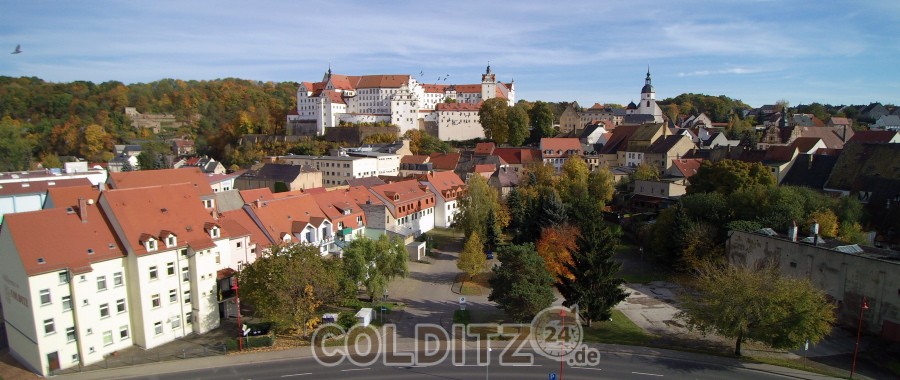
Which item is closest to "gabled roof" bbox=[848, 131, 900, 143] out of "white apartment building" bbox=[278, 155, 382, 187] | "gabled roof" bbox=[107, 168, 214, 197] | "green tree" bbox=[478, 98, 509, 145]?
"green tree" bbox=[478, 98, 509, 145]

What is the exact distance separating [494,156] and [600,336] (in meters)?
44.5

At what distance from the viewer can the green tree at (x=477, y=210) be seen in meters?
44.7

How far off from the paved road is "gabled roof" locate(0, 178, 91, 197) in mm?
25658

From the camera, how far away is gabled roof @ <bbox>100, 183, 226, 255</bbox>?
2547cm

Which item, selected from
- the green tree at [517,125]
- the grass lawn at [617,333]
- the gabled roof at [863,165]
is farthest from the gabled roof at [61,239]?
the green tree at [517,125]

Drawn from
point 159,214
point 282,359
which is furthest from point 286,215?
point 282,359

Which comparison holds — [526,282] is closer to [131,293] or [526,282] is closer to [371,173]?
[131,293]

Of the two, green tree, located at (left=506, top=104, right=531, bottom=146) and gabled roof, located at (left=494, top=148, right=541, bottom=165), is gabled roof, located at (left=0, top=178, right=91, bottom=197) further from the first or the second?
green tree, located at (left=506, top=104, right=531, bottom=146)

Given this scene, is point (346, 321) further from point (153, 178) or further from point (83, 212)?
point (153, 178)

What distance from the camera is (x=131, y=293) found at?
25.6 meters

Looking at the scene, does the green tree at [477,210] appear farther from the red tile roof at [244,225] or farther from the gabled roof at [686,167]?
the gabled roof at [686,167]

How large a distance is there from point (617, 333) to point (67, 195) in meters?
33.8

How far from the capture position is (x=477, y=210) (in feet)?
147

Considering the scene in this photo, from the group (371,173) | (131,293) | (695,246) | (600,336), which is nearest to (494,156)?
(371,173)
